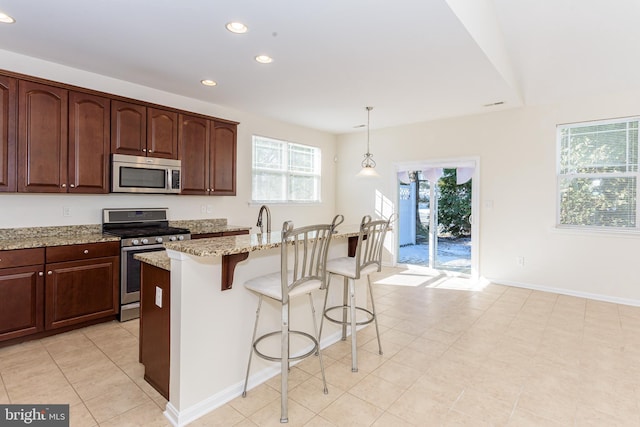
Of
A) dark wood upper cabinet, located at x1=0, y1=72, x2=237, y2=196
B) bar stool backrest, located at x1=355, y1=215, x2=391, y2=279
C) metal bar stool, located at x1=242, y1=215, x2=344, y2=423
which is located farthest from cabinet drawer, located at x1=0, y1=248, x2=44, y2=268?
bar stool backrest, located at x1=355, y1=215, x2=391, y2=279

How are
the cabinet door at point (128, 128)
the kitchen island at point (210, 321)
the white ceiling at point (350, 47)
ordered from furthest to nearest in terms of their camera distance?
the cabinet door at point (128, 128)
the white ceiling at point (350, 47)
the kitchen island at point (210, 321)

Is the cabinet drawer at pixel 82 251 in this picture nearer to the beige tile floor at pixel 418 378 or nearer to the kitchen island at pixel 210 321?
the beige tile floor at pixel 418 378

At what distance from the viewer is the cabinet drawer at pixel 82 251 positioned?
2943mm

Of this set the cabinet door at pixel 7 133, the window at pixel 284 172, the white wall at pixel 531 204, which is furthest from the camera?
the window at pixel 284 172

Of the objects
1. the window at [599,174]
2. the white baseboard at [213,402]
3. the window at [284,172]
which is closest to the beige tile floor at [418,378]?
the white baseboard at [213,402]

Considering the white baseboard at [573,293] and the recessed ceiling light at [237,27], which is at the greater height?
the recessed ceiling light at [237,27]

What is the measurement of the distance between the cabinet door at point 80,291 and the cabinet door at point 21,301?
61 mm

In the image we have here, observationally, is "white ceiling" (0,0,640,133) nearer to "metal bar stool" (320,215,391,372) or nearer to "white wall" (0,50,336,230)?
"white wall" (0,50,336,230)

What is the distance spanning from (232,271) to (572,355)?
2853mm

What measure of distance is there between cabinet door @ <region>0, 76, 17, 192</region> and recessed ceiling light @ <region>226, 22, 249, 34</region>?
6.52 ft

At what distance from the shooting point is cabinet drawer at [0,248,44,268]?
271 centimetres

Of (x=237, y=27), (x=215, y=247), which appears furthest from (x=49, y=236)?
(x=237, y=27)

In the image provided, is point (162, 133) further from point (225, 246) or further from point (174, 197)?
point (225, 246)

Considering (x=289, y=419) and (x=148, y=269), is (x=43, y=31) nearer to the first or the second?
(x=148, y=269)
